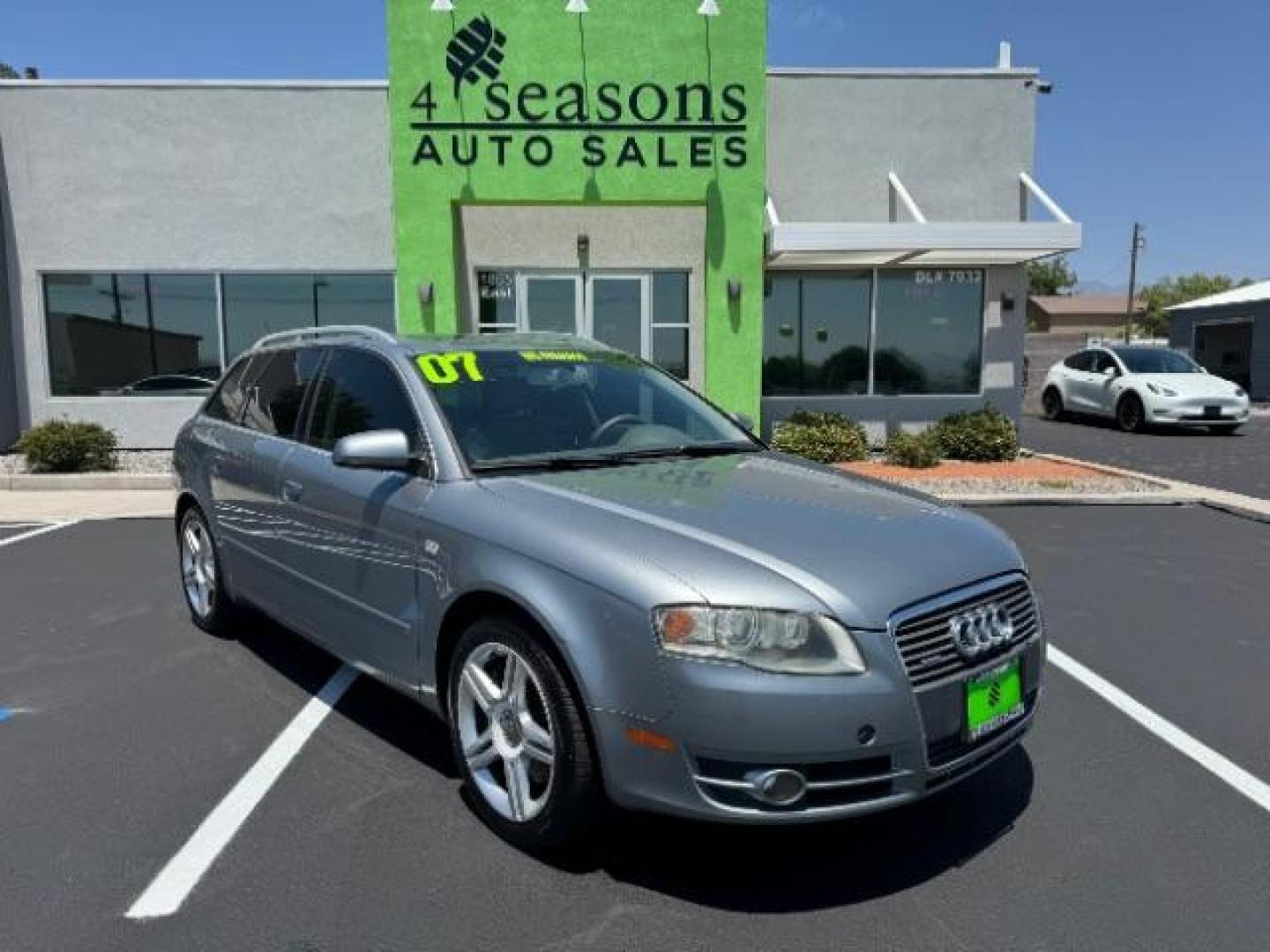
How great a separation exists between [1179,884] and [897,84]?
1289 cm

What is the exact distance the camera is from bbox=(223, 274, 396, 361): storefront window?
540 inches

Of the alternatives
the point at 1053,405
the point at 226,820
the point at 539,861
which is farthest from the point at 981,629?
the point at 1053,405

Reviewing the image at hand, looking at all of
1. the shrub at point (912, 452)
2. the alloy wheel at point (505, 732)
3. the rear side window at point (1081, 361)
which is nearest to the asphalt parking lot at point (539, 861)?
the alloy wheel at point (505, 732)

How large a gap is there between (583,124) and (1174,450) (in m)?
10.8

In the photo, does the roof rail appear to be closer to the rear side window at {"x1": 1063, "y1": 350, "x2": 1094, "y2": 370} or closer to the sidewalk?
the sidewalk

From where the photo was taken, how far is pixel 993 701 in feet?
9.51

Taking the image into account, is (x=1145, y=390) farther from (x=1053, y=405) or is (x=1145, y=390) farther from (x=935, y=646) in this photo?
(x=935, y=646)

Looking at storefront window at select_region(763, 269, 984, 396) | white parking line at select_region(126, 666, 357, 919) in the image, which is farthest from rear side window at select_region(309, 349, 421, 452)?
storefront window at select_region(763, 269, 984, 396)

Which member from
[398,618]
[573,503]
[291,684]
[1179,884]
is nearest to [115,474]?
[291,684]

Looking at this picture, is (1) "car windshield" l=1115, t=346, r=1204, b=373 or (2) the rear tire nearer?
(1) "car windshield" l=1115, t=346, r=1204, b=373

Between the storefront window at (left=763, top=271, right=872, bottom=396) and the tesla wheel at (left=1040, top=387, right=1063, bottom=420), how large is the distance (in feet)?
28.9

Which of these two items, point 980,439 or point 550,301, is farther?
point 550,301

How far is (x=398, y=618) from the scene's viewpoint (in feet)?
11.5

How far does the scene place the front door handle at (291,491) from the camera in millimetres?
4139
